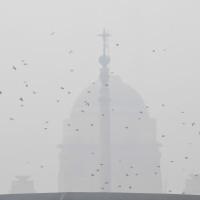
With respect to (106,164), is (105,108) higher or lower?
higher

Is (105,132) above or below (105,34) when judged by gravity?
below
